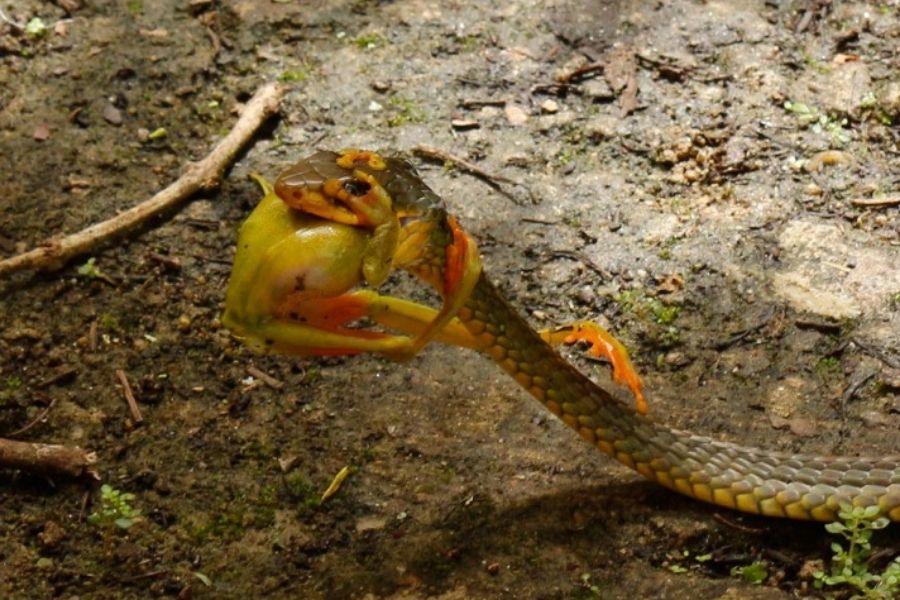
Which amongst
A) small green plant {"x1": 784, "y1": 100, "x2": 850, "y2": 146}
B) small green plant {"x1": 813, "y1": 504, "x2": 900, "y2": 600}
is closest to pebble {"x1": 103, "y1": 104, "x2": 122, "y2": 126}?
small green plant {"x1": 784, "y1": 100, "x2": 850, "y2": 146}

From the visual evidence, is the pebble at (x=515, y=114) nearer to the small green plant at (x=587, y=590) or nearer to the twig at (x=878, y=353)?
the twig at (x=878, y=353)

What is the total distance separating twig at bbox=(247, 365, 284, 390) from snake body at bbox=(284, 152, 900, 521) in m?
0.82

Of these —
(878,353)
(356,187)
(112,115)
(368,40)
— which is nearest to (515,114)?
(368,40)

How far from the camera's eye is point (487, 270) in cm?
452

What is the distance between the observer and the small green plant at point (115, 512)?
11.6 ft

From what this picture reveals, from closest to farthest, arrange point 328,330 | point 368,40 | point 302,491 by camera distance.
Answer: point 328,330
point 302,491
point 368,40

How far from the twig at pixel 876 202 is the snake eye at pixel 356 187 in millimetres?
2559

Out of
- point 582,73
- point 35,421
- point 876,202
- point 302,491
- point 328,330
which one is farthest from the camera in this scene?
point 582,73

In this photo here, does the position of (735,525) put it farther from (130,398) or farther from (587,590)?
(130,398)

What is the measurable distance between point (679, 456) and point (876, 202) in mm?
1733

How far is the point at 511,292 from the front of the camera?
443 centimetres

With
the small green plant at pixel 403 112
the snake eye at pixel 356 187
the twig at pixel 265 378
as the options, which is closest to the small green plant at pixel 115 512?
the twig at pixel 265 378

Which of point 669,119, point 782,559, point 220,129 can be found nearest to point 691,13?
point 669,119

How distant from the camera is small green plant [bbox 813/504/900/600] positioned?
3178 mm
